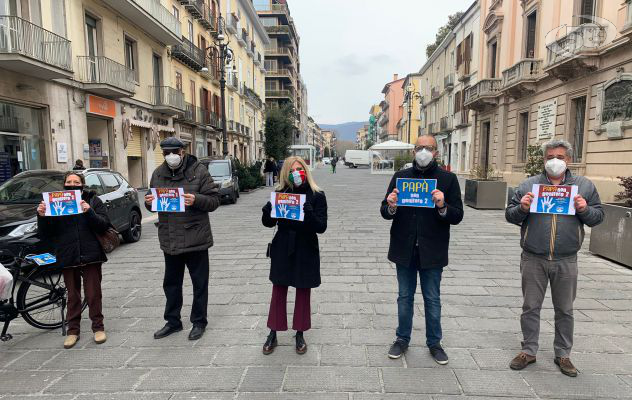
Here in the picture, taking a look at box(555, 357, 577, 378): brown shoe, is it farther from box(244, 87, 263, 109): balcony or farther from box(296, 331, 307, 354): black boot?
box(244, 87, 263, 109): balcony

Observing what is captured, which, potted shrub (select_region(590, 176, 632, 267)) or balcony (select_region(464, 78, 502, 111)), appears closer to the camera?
potted shrub (select_region(590, 176, 632, 267))

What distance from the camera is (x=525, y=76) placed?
58.6ft

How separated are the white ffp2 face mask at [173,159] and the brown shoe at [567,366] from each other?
3820 mm

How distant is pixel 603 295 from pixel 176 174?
545 cm

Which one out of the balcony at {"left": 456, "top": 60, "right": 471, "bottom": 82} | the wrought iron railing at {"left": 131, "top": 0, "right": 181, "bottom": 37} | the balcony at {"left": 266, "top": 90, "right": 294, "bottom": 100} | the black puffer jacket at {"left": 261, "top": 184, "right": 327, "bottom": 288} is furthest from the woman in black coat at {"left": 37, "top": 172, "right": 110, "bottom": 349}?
the balcony at {"left": 266, "top": 90, "right": 294, "bottom": 100}

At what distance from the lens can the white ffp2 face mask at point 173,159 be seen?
3.77 metres

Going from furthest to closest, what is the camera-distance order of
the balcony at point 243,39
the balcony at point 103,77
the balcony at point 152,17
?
the balcony at point 243,39 < the balcony at point 152,17 < the balcony at point 103,77

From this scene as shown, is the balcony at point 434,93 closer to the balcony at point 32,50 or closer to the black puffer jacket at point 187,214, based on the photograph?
the balcony at point 32,50

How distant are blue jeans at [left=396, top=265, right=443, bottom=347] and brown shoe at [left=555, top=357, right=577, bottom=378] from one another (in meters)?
0.96

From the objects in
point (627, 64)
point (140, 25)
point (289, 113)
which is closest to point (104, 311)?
point (627, 64)

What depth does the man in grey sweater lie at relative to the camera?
314 cm

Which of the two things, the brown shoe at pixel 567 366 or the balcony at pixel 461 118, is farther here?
the balcony at pixel 461 118

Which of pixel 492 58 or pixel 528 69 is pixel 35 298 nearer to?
pixel 528 69

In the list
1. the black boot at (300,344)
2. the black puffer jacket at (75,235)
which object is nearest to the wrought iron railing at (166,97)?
the black puffer jacket at (75,235)
